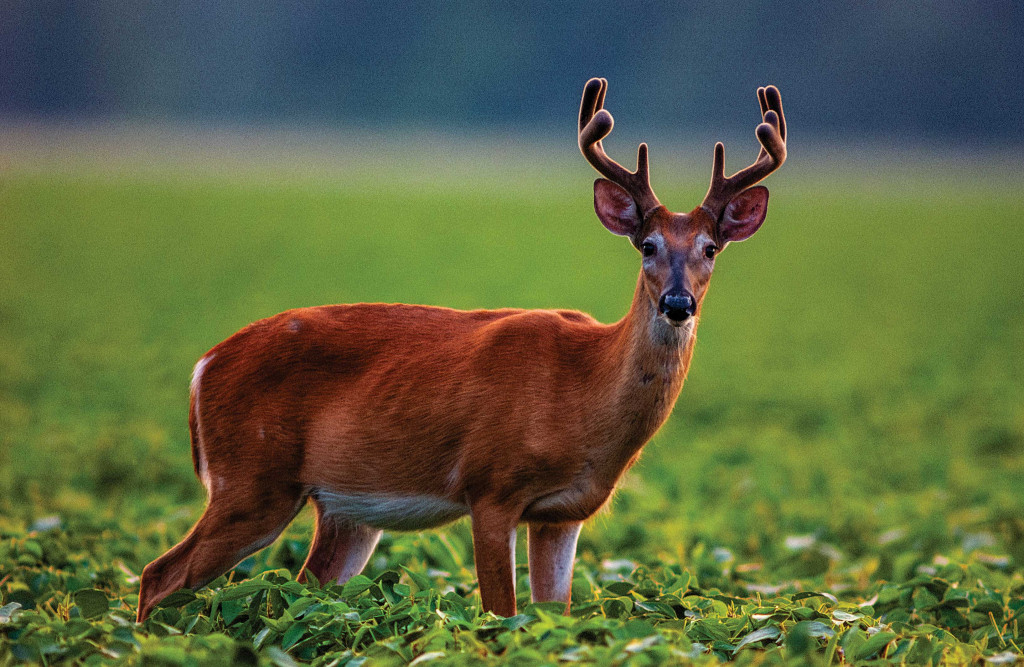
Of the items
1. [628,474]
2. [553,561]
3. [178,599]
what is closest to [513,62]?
[628,474]

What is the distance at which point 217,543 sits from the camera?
19.0 feet

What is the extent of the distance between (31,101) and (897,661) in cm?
11922

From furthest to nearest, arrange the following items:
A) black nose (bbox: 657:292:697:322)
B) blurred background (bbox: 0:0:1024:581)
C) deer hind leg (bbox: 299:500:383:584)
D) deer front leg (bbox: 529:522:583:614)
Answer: blurred background (bbox: 0:0:1024:581), deer hind leg (bbox: 299:500:383:584), deer front leg (bbox: 529:522:583:614), black nose (bbox: 657:292:697:322)

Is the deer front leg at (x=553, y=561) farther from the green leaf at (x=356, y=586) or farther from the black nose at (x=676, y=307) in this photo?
the black nose at (x=676, y=307)

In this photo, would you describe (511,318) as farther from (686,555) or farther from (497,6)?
(497,6)

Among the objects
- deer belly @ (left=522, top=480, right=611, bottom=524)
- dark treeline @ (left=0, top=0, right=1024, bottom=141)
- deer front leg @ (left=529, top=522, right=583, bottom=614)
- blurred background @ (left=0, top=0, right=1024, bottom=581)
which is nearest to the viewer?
deer belly @ (left=522, top=480, right=611, bottom=524)

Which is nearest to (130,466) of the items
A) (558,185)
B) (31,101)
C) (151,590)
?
(151,590)

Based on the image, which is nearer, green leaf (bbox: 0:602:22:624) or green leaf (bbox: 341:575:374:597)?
green leaf (bbox: 0:602:22:624)

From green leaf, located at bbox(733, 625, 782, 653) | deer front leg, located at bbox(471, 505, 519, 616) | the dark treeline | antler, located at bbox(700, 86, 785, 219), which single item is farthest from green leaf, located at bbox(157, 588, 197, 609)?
the dark treeline

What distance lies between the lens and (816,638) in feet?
17.8

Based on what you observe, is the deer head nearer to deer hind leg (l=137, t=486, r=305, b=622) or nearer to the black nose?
the black nose

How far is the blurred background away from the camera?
10.5 metres

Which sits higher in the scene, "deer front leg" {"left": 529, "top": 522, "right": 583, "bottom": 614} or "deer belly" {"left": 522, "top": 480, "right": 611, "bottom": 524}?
"deer belly" {"left": 522, "top": 480, "right": 611, "bottom": 524}

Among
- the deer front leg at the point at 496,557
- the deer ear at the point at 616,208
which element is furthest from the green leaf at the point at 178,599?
the deer ear at the point at 616,208
